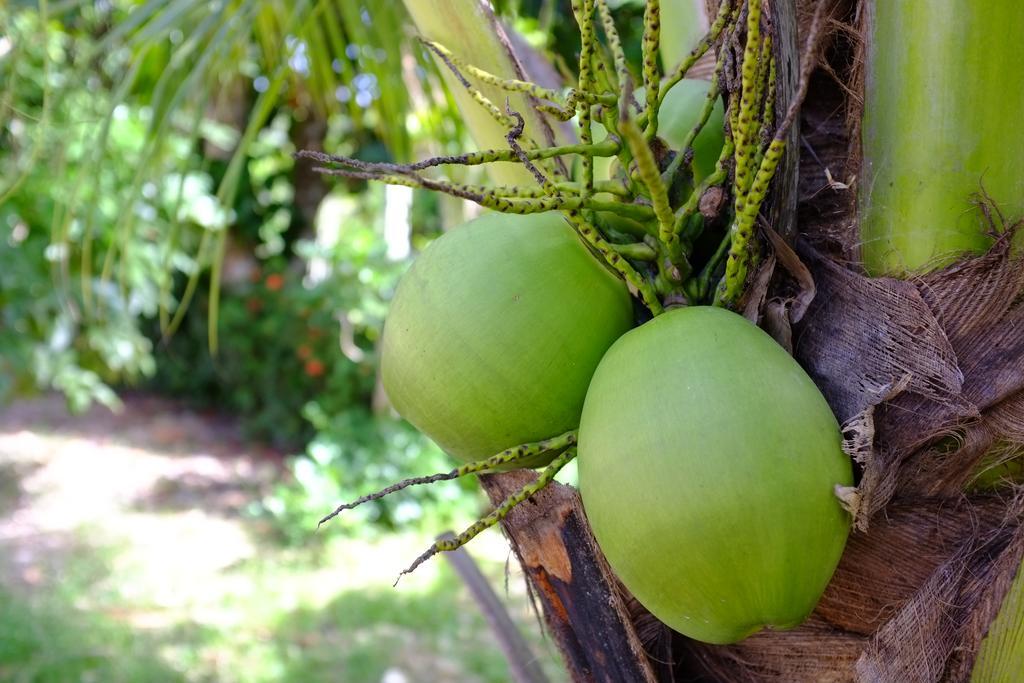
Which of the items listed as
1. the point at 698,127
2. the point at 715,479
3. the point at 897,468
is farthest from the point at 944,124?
the point at 715,479

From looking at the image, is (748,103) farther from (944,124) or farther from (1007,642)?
(1007,642)

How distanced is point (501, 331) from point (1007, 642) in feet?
1.78

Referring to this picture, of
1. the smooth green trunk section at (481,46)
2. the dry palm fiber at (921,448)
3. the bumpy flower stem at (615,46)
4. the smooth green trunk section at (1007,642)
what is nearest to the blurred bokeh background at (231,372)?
the smooth green trunk section at (481,46)

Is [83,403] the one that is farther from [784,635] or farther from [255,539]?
[784,635]

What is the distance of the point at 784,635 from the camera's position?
0.99 meters

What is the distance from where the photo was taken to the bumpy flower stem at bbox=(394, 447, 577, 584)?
36.8 inches

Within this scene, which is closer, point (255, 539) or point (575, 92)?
point (575, 92)

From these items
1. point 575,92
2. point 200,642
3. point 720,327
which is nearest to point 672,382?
point 720,327

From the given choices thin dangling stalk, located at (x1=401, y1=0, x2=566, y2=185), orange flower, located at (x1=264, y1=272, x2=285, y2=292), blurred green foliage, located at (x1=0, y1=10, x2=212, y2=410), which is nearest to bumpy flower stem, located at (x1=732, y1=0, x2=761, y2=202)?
thin dangling stalk, located at (x1=401, y1=0, x2=566, y2=185)

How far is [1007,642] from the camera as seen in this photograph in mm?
857

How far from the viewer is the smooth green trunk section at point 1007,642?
854 mm

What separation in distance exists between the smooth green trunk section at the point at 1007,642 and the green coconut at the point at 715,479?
0.55 ft

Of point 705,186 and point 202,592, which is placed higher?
point 705,186

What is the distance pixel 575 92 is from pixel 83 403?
516cm
